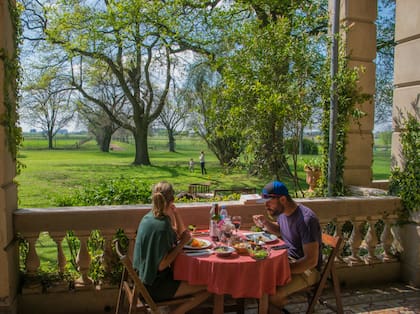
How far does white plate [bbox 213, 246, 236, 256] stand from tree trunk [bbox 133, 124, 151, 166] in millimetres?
26292

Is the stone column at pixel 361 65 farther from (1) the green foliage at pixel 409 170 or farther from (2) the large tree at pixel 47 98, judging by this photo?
(2) the large tree at pixel 47 98

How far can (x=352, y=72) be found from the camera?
5.68 metres

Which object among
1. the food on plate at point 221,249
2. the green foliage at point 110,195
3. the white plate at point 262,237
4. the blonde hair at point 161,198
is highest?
the blonde hair at point 161,198

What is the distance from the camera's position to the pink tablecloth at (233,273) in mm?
2900

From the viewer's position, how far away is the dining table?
2900mm

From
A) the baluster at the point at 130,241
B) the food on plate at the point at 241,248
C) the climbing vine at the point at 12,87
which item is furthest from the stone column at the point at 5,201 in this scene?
the food on plate at the point at 241,248

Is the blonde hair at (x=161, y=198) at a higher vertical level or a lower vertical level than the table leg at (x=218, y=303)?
higher

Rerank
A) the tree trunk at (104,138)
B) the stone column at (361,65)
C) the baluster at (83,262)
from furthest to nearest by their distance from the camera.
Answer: the tree trunk at (104,138)
the stone column at (361,65)
the baluster at (83,262)

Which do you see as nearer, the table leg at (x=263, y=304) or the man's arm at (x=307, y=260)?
the table leg at (x=263, y=304)

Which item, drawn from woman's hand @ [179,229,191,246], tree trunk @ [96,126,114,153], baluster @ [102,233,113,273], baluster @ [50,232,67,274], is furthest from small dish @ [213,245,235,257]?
tree trunk @ [96,126,114,153]

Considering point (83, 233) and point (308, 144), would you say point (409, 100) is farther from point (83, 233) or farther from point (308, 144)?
point (83, 233)

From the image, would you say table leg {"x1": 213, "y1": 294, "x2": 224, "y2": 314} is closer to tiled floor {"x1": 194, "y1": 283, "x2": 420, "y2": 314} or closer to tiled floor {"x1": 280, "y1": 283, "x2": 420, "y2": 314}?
tiled floor {"x1": 194, "y1": 283, "x2": 420, "y2": 314}

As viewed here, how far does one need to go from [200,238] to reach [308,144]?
219 inches

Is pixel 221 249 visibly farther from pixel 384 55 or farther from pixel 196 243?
pixel 384 55
